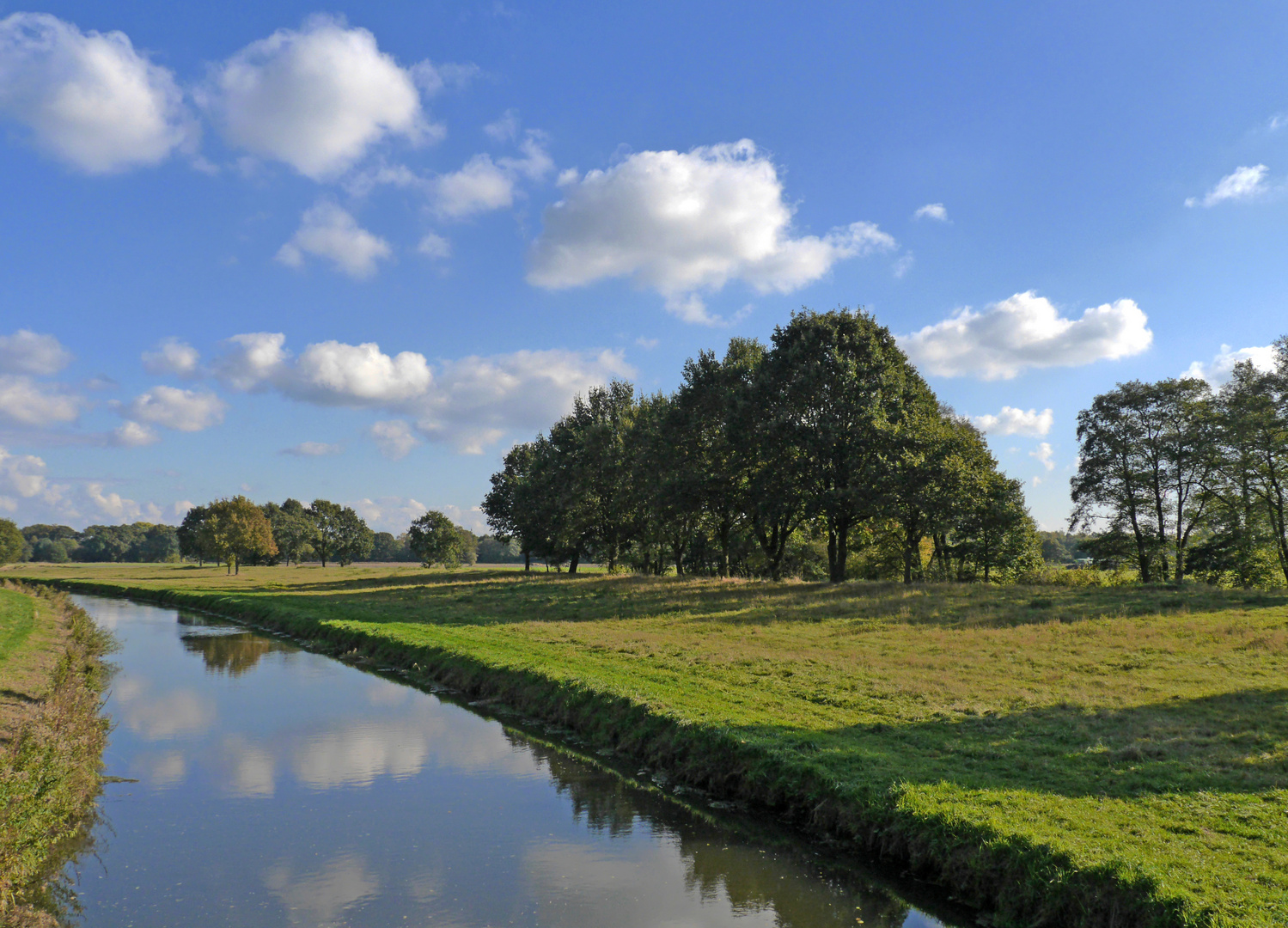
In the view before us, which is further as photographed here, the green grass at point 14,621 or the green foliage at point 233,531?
the green foliage at point 233,531

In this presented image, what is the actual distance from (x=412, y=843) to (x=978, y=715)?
1240 cm

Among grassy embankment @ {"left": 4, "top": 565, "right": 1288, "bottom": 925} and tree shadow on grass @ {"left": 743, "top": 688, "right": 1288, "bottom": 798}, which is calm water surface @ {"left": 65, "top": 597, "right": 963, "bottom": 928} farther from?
tree shadow on grass @ {"left": 743, "top": 688, "right": 1288, "bottom": 798}

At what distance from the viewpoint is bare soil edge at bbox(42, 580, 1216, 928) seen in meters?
8.72

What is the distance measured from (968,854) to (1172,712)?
375 inches

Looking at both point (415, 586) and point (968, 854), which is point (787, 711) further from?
point (415, 586)

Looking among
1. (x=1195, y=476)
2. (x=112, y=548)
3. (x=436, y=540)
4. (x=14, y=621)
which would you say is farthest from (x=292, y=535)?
(x=1195, y=476)

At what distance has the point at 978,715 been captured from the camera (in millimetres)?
16531

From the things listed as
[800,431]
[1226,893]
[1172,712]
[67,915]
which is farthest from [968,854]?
[800,431]

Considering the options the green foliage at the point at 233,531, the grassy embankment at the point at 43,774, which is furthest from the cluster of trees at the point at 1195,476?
the green foliage at the point at 233,531

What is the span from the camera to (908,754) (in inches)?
544

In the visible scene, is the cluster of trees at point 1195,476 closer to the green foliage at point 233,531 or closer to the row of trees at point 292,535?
the row of trees at point 292,535

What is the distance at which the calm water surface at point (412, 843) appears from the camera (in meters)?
9.79

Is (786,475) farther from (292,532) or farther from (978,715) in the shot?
(292,532)

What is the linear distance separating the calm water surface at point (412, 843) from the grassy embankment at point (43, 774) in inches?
21.2
